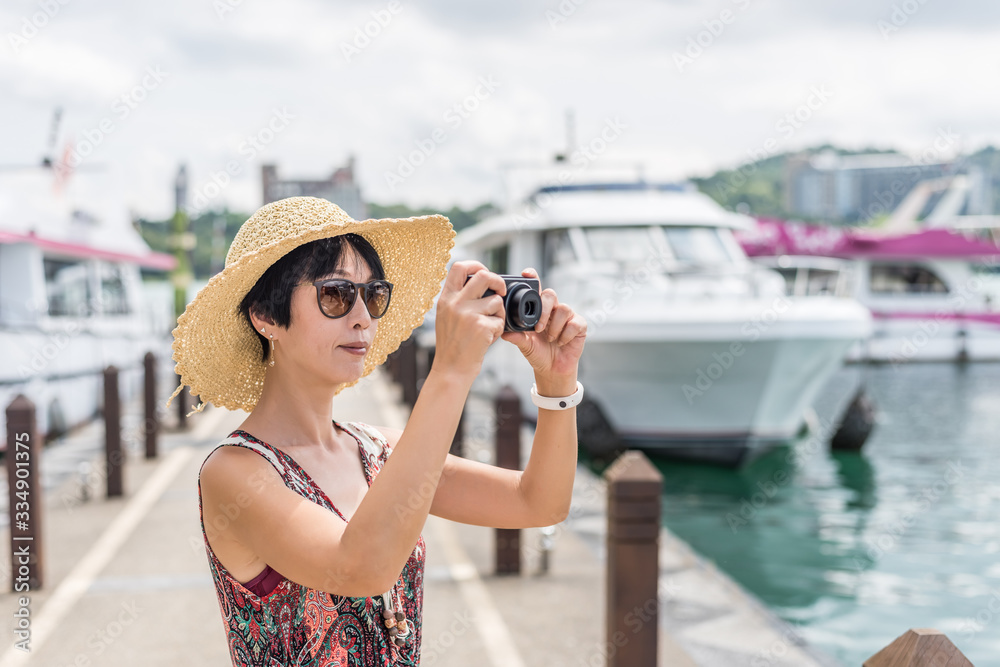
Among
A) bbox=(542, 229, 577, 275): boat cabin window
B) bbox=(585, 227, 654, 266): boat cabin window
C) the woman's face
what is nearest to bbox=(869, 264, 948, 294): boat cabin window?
bbox=(542, 229, 577, 275): boat cabin window

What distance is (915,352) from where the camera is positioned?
31469 mm

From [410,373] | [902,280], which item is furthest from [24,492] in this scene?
[902,280]

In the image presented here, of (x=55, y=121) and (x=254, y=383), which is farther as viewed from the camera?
(x=55, y=121)

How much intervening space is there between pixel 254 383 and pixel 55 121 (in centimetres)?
1341

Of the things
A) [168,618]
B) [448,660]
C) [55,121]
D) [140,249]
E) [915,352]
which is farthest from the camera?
[915,352]

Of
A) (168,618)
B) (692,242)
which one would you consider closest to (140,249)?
(692,242)

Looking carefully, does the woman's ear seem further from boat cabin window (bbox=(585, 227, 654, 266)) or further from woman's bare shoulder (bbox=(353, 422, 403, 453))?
boat cabin window (bbox=(585, 227, 654, 266))

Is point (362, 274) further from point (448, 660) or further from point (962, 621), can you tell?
point (962, 621)

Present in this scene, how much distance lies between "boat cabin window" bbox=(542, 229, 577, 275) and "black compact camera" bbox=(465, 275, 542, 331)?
35.4 feet

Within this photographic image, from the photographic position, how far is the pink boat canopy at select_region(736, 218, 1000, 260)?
3209cm

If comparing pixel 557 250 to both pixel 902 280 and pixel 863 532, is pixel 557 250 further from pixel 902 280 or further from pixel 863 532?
pixel 902 280

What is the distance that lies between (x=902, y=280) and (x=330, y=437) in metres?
36.0

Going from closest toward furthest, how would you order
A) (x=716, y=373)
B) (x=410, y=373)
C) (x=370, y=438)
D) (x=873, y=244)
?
(x=370, y=438) < (x=716, y=373) < (x=410, y=373) < (x=873, y=244)

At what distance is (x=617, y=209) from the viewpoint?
12.3 metres
